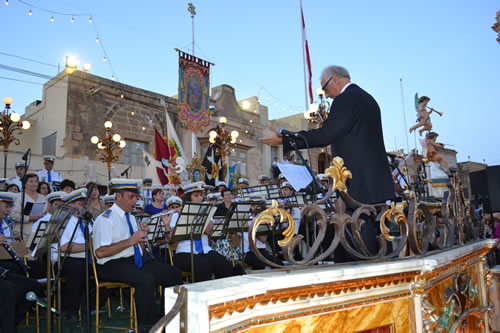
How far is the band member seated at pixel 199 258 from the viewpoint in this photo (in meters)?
4.86

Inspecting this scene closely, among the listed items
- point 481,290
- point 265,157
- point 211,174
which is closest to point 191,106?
point 211,174

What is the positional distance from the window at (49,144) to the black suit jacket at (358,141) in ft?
49.4

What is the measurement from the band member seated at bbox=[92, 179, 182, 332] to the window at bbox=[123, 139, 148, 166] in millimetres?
13150

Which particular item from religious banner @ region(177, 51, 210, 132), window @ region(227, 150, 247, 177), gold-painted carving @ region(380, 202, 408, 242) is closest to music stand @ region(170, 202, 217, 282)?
gold-painted carving @ region(380, 202, 408, 242)

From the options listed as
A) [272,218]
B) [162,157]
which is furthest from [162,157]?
[272,218]

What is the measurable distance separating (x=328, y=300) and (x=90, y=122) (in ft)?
51.0

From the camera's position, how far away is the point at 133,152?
17.2 meters

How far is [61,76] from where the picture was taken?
15344 mm

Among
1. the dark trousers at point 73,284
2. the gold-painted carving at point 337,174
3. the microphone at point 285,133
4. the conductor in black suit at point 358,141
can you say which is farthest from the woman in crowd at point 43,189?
the gold-painted carving at point 337,174

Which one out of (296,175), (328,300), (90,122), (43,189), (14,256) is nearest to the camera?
(328,300)

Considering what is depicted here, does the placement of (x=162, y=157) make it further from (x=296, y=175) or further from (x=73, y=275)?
(x=296, y=175)

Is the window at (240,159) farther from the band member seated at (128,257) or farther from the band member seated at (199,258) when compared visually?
the band member seated at (128,257)

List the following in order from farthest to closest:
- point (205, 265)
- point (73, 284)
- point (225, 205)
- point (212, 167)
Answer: point (212, 167) → point (225, 205) → point (205, 265) → point (73, 284)

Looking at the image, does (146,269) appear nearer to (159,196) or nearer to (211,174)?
(159,196)
